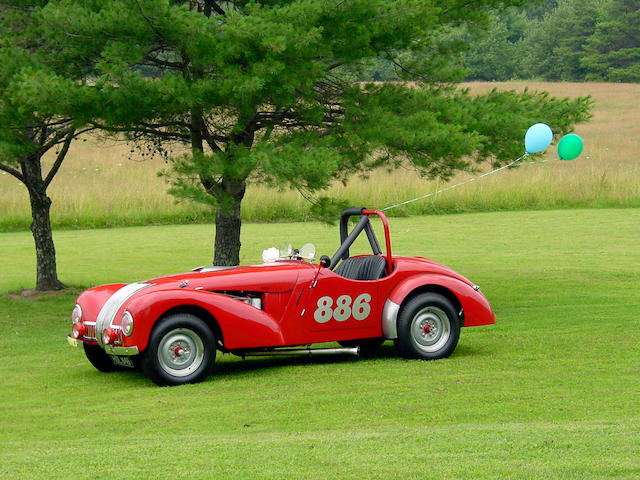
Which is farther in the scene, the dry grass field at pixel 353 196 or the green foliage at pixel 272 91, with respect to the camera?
the dry grass field at pixel 353 196

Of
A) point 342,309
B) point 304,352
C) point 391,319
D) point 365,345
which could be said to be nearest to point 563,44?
point 365,345

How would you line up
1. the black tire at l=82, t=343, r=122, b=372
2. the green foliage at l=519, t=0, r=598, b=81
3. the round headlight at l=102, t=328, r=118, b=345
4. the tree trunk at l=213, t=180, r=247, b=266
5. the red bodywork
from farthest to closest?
the green foliage at l=519, t=0, r=598, b=81
the tree trunk at l=213, t=180, r=247, b=266
the black tire at l=82, t=343, r=122, b=372
the red bodywork
the round headlight at l=102, t=328, r=118, b=345

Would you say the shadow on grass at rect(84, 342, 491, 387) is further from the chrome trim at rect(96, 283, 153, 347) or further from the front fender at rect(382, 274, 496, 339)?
the chrome trim at rect(96, 283, 153, 347)

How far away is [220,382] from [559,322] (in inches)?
207

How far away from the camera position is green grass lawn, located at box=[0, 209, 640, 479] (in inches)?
231

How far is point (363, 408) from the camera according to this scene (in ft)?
25.9

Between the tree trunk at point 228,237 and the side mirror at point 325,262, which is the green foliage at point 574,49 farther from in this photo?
the side mirror at point 325,262

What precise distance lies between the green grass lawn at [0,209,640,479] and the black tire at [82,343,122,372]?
0.60 ft

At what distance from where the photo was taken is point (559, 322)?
12.8m

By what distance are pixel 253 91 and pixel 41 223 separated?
6.54m

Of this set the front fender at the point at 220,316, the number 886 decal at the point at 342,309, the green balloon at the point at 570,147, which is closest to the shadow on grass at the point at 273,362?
the front fender at the point at 220,316

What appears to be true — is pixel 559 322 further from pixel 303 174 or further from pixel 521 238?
pixel 521 238

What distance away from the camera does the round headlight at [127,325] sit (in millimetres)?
8938

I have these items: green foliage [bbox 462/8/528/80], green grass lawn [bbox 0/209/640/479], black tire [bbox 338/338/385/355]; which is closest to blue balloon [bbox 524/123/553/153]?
green grass lawn [bbox 0/209/640/479]
